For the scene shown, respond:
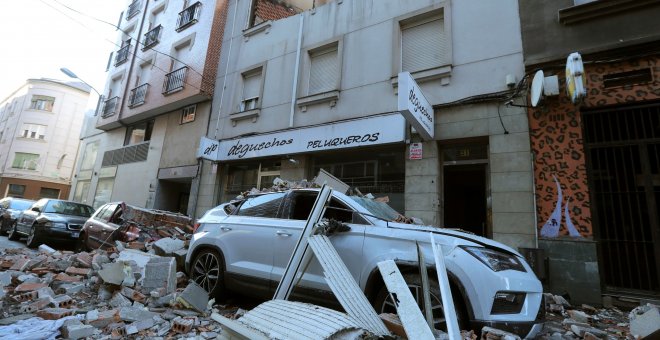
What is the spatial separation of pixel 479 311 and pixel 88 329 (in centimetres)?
378

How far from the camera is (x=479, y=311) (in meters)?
3.06

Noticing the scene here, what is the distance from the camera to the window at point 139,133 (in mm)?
16578

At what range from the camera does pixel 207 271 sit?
5184 millimetres

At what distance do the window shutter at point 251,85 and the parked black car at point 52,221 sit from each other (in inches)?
255

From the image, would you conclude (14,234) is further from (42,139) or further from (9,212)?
(42,139)

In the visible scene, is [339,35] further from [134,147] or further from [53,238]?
[134,147]

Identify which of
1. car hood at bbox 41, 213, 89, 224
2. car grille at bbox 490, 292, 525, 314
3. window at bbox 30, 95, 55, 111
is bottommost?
car grille at bbox 490, 292, 525, 314

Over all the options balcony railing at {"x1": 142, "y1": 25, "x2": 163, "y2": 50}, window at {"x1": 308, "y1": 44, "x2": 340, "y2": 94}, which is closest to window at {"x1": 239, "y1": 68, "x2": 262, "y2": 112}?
window at {"x1": 308, "y1": 44, "x2": 340, "y2": 94}

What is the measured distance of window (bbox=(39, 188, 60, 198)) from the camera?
1334 inches

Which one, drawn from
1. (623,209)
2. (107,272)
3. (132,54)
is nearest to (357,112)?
(623,209)

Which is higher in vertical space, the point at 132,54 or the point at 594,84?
the point at 132,54

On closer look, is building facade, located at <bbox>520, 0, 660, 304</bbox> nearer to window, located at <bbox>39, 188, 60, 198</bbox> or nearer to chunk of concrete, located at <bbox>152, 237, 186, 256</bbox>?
chunk of concrete, located at <bbox>152, 237, 186, 256</bbox>

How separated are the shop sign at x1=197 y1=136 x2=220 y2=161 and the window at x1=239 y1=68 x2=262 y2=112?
1.53 metres

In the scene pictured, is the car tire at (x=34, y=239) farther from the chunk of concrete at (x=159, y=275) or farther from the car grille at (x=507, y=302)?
the car grille at (x=507, y=302)
